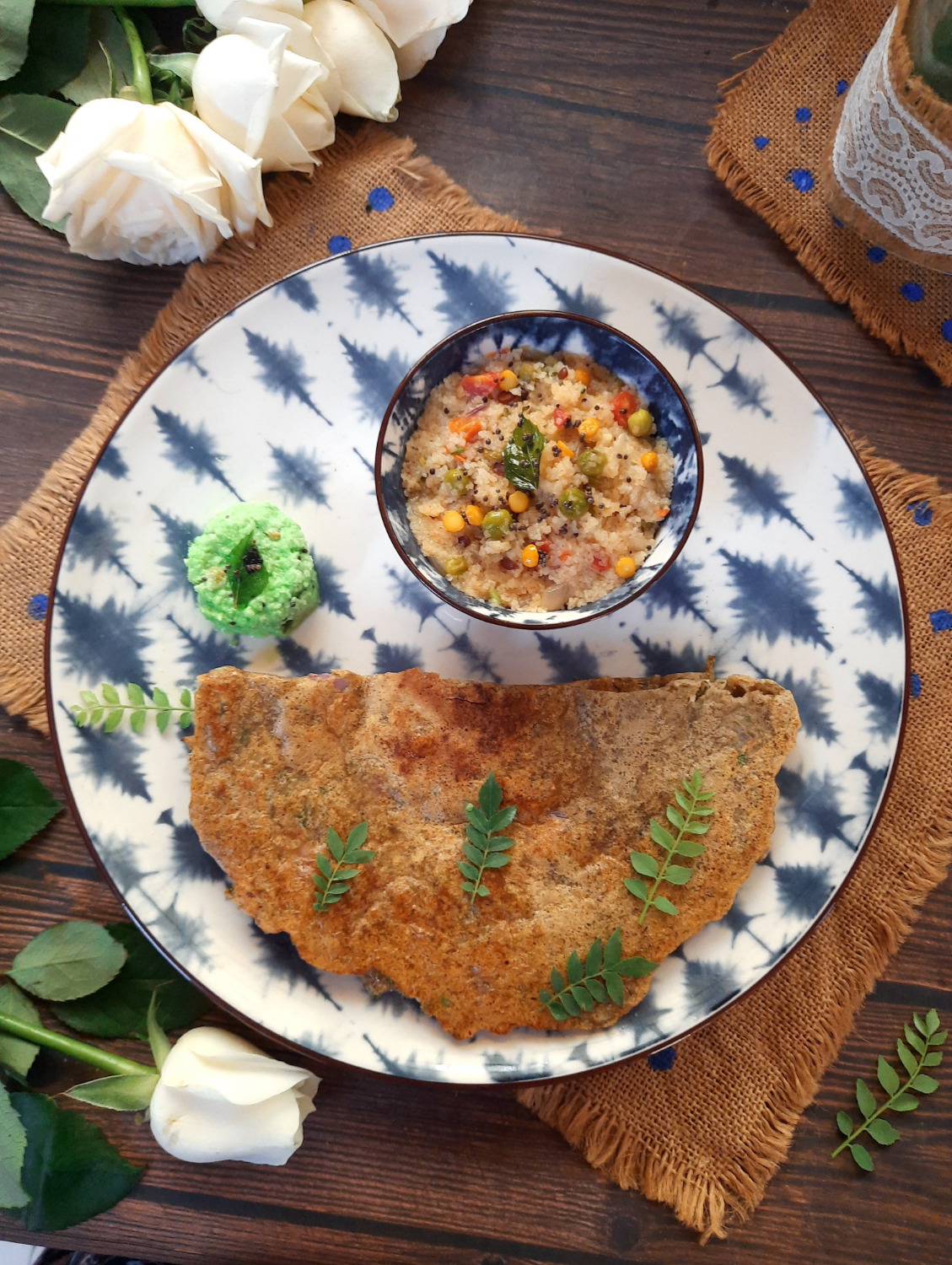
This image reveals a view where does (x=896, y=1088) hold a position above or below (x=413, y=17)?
below

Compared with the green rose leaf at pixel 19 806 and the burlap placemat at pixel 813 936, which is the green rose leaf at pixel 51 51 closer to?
the burlap placemat at pixel 813 936

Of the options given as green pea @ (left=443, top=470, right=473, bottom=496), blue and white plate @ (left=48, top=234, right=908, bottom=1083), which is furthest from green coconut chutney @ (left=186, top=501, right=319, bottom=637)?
green pea @ (left=443, top=470, right=473, bottom=496)

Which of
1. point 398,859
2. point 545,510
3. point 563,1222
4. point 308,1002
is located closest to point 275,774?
point 398,859

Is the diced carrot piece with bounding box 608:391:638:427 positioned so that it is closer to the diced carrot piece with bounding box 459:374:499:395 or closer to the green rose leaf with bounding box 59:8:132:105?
the diced carrot piece with bounding box 459:374:499:395

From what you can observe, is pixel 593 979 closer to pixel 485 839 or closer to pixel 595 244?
pixel 485 839

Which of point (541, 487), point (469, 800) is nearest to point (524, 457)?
point (541, 487)

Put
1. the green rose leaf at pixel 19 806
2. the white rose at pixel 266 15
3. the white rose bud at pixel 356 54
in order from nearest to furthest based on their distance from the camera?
the white rose at pixel 266 15 < the white rose bud at pixel 356 54 < the green rose leaf at pixel 19 806

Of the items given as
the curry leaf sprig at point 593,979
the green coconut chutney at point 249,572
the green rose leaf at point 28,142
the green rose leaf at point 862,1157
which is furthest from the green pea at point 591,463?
the green rose leaf at point 862,1157

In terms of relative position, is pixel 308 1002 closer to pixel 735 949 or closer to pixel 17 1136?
pixel 17 1136
